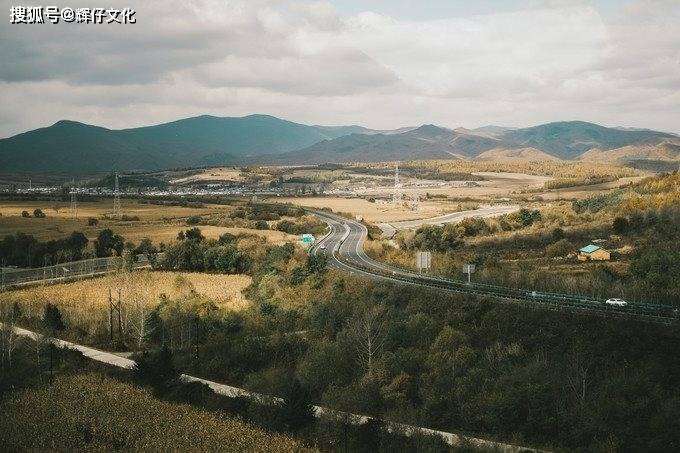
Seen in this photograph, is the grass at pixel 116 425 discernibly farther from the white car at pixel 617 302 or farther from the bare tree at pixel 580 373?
the white car at pixel 617 302

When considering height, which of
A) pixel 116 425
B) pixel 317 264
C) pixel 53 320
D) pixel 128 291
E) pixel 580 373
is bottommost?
pixel 116 425

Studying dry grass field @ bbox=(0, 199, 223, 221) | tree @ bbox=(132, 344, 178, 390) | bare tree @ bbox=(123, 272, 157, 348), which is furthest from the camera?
dry grass field @ bbox=(0, 199, 223, 221)

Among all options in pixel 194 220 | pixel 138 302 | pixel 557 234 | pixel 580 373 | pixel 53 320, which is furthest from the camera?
pixel 194 220

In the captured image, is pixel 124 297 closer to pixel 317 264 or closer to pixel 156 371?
pixel 317 264

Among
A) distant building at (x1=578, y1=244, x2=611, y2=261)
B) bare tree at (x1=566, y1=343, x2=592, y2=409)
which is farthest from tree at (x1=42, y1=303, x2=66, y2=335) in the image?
distant building at (x1=578, y1=244, x2=611, y2=261)

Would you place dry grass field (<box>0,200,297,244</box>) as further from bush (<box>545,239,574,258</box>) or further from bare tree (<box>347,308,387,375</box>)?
bare tree (<box>347,308,387,375</box>)

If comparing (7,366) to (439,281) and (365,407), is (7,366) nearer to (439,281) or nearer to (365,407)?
(365,407)

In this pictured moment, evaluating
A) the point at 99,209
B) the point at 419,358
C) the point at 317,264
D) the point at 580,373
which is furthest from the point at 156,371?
the point at 99,209
